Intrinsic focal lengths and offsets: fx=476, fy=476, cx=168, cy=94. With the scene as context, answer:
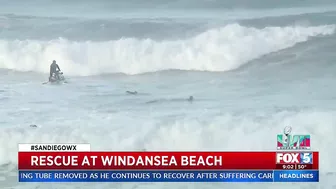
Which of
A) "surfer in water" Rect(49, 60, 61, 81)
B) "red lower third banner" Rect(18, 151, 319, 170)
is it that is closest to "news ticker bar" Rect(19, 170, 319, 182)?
"red lower third banner" Rect(18, 151, 319, 170)

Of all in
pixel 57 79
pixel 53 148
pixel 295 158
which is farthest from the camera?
pixel 57 79

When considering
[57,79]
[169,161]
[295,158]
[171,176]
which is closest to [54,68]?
[57,79]

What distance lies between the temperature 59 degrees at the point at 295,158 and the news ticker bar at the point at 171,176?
0.10 metres

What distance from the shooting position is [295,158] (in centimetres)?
495

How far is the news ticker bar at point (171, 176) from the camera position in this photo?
4902mm

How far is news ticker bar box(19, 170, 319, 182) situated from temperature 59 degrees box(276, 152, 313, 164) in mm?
98

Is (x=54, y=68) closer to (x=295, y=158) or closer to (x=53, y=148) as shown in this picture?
(x=53, y=148)

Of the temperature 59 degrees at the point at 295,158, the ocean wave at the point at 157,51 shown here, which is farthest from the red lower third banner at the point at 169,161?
the ocean wave at the point at 157,51

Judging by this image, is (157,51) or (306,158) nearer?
(306,158)

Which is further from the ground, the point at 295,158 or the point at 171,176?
the point at 295,158

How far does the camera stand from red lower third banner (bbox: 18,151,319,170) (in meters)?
4.95

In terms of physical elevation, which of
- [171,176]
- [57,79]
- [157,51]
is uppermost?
[157,51]

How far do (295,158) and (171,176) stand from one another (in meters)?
1.31

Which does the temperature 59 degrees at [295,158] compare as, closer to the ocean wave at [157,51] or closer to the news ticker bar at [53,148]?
the news ticker bar at [53,148]
